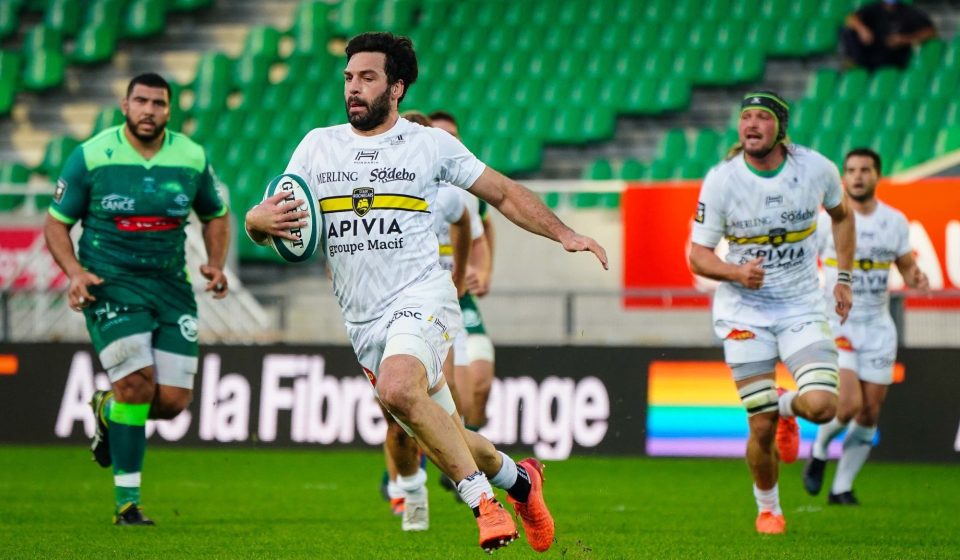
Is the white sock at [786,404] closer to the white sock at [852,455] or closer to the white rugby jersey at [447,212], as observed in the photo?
the white sock at [852,455]

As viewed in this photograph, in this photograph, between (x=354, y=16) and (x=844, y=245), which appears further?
(x=354, y=16)

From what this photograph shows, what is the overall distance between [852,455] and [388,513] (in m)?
3.45

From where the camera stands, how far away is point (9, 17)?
24766 mm

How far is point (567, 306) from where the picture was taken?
1527 cm

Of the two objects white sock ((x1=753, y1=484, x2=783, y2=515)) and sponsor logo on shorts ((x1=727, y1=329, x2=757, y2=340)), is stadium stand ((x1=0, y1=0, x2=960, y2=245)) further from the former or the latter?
white sock ((x1=753, y1=484, x2=783, y2=515))

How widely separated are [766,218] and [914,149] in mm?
11242

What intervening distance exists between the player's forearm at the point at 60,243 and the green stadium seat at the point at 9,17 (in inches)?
653

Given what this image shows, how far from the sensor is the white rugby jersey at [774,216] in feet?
29.3

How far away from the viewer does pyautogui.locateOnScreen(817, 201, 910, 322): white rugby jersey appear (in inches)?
450

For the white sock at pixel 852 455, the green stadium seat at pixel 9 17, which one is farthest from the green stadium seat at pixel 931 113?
the green stadium seat at pixel 9 17

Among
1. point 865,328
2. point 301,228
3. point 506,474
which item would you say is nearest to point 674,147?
point 865,328

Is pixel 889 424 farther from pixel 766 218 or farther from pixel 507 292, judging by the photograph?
pixel 766 218

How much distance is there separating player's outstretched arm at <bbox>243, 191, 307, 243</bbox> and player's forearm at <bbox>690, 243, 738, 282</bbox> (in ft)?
9.77

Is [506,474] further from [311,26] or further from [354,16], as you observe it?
[311,26]
